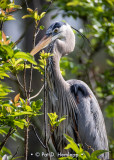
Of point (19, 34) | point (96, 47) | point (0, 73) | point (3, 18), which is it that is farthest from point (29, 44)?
point (96, 47)

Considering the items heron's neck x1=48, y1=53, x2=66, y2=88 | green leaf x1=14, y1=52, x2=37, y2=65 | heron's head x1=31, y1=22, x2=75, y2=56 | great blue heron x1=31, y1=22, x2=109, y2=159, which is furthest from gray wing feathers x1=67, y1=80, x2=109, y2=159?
green leaf x1=14, y1=52, x2=37, y2=65

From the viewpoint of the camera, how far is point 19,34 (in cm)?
166

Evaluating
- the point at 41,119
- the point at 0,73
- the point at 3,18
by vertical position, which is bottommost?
the point at 41,119

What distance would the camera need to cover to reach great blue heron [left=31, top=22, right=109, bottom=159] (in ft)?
5.26

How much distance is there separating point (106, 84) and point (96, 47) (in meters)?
0.87

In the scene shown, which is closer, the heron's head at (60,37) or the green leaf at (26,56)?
the green leaf at (26,56)

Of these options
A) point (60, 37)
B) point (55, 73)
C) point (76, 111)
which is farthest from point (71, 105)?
point (60, 37)

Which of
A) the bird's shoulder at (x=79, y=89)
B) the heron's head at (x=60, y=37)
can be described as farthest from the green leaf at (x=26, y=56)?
the bird's shoulder at (x=79, y=89)

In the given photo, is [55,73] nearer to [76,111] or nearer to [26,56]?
[76,111]

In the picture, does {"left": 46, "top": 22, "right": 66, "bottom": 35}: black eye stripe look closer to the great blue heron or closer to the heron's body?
the great blue heron

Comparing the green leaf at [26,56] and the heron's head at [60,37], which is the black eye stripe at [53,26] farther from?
the green leaf at [26,56]

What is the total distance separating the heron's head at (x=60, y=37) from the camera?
61.0 inches

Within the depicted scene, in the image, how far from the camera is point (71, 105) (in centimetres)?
163

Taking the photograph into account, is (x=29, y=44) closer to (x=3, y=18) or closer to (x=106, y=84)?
(x=3, y=18)
